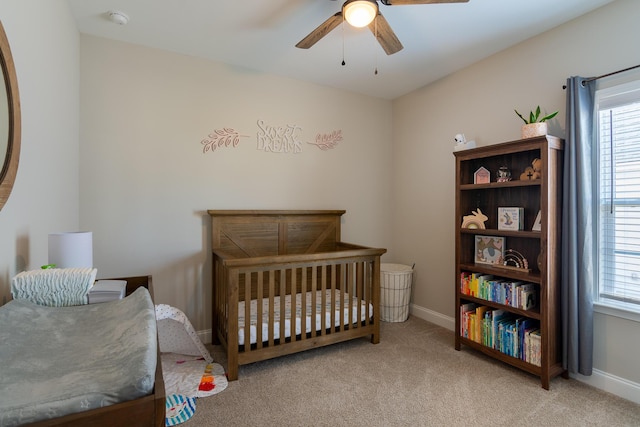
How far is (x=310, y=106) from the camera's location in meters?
3.29

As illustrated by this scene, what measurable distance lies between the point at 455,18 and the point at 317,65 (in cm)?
120

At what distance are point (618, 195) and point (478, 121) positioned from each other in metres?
1.20

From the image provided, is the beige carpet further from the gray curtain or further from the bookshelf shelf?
the gray curtain

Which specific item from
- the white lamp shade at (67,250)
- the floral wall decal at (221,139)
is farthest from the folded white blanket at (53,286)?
the floral wall decal at (221,139)

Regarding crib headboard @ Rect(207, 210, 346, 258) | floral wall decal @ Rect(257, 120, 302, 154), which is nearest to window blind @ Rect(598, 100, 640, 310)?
crib headboard @ Rect(207, 210, 346, 258)

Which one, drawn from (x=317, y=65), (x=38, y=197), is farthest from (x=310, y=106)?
(x=38, y=197)

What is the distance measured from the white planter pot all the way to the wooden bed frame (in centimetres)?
250

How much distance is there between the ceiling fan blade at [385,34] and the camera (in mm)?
1770

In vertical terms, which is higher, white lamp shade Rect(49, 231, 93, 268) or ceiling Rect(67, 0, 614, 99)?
ceiling Rect(67, 0, 614, 99)

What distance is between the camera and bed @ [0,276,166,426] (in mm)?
604

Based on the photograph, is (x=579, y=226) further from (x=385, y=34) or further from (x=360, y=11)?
(x=360, y=11)

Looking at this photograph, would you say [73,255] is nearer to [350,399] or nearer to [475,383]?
[350,399]

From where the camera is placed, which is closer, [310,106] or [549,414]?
[549,414]

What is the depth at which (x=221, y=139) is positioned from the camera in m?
2.84
